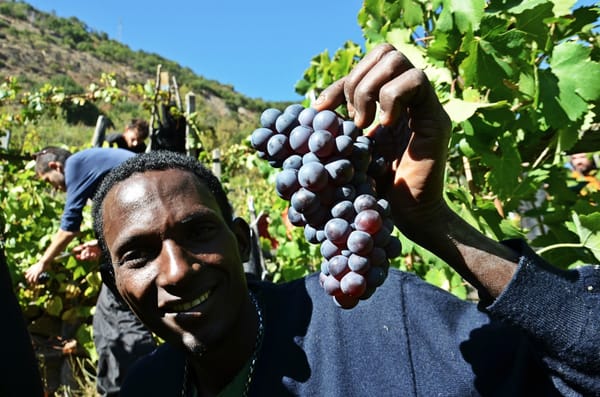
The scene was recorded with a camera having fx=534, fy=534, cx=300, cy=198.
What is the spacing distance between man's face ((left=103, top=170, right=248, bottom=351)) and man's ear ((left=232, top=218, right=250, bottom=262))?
135 millimetres

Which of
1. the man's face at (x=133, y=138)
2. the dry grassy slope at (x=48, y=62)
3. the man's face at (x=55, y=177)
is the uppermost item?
the dry grassy slope at (x=48, y=62)

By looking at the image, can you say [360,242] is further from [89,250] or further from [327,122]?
[89,250]

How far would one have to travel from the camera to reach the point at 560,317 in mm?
893

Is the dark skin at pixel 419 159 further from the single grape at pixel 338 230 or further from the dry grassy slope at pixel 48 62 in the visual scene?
the dry grassy slope at pixel 48 62

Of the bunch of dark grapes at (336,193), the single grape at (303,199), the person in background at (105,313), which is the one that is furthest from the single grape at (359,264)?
the person in background at (105,313)

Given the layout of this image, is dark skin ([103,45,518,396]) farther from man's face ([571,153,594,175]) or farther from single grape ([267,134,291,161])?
man's face ([571,153,594,175])

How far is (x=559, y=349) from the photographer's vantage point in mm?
891

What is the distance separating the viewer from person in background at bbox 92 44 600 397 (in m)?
0.91

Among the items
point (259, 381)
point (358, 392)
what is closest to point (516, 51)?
point (358, 392)

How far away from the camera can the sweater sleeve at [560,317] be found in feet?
2.89

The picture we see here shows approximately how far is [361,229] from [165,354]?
0.95 m

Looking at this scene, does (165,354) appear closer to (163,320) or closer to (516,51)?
(163,320)

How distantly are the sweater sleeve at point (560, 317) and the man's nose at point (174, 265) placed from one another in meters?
0.64

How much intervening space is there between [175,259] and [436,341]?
1.95 feet
